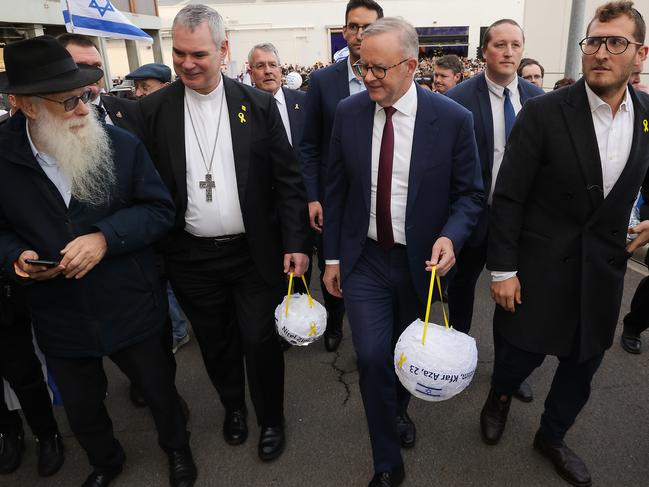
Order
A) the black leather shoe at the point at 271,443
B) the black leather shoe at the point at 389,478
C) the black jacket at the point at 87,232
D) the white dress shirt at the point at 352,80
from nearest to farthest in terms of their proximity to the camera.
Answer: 1. the black jacket at the point at 87,232
2. the black leather shoe at the point at 389,478
3. the black leather shoe at the point at 271,443
4. the white dress shirt at the point at 352,80

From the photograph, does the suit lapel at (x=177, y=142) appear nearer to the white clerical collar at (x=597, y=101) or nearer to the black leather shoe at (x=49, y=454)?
the black leather shoe at (x=49, y=454)

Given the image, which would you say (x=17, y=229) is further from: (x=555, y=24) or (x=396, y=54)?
(x=555, y=24)

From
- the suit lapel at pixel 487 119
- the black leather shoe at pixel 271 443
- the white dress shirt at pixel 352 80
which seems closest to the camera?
the black leather shoe at pixel 271 443

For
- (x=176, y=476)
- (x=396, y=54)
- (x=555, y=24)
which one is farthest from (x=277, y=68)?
(x=555, y=24)

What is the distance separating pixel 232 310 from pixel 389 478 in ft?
4.04

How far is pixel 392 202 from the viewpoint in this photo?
7.93 feet

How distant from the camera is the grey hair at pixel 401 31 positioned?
2.20m

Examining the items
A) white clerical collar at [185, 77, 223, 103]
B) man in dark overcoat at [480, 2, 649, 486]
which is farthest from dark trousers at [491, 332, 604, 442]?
white clerical collar at [185, 77, 223, 103]

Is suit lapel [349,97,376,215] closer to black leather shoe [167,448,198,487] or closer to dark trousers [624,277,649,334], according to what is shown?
black leather shoe [167,448,198,487]

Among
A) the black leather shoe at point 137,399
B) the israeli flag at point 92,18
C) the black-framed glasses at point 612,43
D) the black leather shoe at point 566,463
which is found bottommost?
the black leather shoe at point 137,399

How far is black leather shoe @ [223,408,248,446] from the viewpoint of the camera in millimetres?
2961

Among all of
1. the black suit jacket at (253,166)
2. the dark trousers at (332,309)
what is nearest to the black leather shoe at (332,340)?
the dark trousers at (332,309)

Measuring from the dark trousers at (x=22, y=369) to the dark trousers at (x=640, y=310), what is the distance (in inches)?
155

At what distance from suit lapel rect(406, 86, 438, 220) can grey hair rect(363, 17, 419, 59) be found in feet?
0.94
